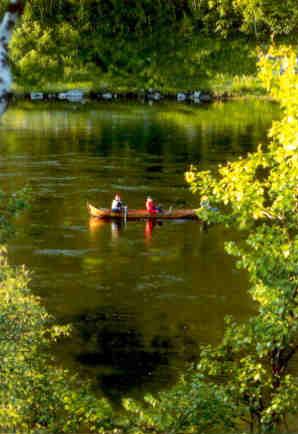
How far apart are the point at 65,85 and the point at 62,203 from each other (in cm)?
8326

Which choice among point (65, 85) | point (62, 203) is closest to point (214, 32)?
point (65, 85)

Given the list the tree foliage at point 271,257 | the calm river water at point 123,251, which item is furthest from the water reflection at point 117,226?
the tree foliage at point 271,257

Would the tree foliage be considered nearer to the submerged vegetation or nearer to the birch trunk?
the submerged vegetation

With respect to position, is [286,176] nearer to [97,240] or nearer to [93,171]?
[97,240]

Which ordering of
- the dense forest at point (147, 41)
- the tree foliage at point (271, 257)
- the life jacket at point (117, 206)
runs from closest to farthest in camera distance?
the tree foliage at point (271, 257), the life jacket at point (117, 206), the dense forest at point (147, 41)

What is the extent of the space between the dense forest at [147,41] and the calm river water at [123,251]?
148ft

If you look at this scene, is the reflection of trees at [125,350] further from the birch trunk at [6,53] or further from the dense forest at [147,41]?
the dense forest at [147,41]

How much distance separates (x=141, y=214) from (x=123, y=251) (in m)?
7.74

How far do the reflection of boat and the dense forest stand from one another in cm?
8797

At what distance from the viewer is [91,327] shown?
4150 centimetres

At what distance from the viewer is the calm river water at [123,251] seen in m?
39.0

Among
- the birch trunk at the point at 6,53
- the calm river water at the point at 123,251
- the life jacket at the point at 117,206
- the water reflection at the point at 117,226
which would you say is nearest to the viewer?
the birch trunk at the point at 6,53

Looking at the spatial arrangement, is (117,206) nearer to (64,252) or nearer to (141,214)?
(141,214)

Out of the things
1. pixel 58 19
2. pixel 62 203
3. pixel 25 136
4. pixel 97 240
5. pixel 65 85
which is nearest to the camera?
pixel 97 240
